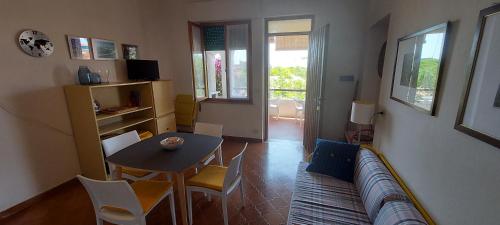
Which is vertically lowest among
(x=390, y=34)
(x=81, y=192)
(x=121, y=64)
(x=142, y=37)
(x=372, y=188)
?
(x=81, y=192)

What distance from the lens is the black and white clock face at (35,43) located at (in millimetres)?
2123

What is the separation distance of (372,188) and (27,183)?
3.41 m

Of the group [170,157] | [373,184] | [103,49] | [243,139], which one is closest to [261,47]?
[243,139]

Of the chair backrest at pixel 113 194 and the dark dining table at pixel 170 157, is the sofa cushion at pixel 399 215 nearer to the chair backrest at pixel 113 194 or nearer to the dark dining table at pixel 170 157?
the dark dining table at pixel 170 157

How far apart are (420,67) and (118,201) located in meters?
2.28

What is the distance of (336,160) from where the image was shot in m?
2.06

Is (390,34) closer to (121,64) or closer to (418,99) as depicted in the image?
(418,99)

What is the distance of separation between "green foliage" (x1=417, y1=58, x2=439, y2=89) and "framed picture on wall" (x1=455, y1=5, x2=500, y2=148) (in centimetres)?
29

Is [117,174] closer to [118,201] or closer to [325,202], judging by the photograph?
[118,201]

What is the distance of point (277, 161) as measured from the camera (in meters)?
3.26

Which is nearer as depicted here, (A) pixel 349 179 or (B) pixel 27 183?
(A) pixel 349 179

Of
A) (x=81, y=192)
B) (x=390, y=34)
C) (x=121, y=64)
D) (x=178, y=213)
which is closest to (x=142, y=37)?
(x=121, y=64)

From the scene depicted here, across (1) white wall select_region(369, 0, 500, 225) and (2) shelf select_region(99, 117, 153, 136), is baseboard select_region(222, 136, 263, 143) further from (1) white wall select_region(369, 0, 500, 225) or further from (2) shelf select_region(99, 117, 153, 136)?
(1) white wall select_region(369, 0, 500, 225)

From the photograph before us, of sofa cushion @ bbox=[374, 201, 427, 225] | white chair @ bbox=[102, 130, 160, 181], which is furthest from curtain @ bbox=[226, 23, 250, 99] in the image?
sofa cushion @ bbox=[374, 201, 427, 225]
